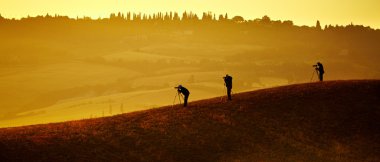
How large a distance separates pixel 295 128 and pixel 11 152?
82.4ft

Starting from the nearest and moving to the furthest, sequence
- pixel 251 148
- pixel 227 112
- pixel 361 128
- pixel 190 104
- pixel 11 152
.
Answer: pixel 11 152
pixel 251 148
pixel 361 128
pixel 227 112
pixel 190 104

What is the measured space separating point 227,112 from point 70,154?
1694 cm

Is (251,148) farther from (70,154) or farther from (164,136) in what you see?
(70,154)

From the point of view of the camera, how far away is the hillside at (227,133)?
139 ft

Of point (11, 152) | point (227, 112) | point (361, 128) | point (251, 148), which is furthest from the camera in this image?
point (227, 112)

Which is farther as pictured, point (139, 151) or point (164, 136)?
point (164, 136)

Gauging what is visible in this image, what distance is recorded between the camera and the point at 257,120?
1961 inches

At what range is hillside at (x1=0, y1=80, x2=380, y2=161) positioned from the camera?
139 feet

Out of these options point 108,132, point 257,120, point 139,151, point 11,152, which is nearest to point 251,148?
point 257,120

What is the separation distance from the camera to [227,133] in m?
47.0

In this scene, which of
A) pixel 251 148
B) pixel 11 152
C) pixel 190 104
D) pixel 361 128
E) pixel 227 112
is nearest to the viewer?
pixel 11 152

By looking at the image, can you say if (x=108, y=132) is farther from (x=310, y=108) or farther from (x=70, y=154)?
(x=310, y=108)

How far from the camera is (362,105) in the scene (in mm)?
53156

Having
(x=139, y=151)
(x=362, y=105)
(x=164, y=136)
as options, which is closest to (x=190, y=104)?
(x=164, y=136)
